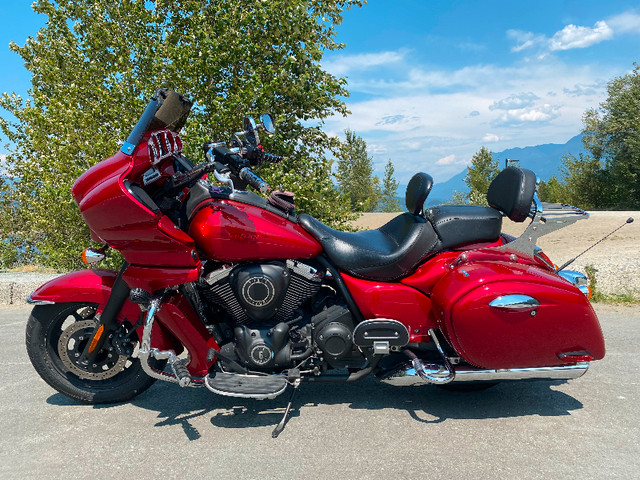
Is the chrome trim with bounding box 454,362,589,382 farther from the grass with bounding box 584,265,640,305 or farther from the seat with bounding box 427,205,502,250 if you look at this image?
the grass with bounding box 584,265,640,305

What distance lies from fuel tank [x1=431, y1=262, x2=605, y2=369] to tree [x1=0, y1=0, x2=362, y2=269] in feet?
14.9

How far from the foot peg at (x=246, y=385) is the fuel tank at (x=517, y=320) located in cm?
109

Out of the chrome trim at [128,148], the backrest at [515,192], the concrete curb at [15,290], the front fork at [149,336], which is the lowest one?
the concrete curb at [15,290]

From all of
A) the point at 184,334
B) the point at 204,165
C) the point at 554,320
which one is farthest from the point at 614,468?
the point at 204,165

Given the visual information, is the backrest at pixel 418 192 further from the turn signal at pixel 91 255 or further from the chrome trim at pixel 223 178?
the turn signal at pixel 91 255

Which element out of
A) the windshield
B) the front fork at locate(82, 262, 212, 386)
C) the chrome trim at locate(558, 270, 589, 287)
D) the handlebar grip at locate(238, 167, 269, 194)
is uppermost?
the windshield

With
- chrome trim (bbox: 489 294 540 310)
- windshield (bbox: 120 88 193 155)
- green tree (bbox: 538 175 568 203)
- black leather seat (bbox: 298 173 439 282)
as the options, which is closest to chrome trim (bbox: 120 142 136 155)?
windshield (bbox: 120 88 193 155)

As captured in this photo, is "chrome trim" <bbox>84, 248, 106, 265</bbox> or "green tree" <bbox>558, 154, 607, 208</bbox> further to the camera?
"green tree" <bbox>558, 154, 607, 208</bbox>

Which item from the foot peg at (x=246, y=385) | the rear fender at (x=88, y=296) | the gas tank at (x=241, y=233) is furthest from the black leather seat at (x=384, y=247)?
the rear fender at (x=88, y=296)

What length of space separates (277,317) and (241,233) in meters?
0.61

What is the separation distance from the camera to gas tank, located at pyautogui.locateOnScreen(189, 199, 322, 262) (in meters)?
2.86

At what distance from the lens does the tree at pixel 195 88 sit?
7.09m

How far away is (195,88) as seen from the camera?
7277 mm

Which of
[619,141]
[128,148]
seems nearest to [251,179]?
[128,148]
